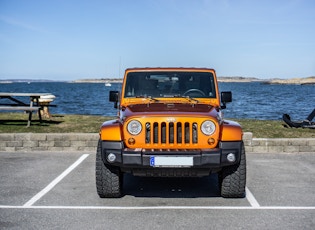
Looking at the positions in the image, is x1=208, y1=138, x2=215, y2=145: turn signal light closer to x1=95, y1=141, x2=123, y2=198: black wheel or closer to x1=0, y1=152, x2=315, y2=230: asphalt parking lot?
x1=0, y1=152, x2=315, y2=230: asphalt parking lot

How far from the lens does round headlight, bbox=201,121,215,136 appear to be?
199 inches

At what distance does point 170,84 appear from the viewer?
649 cm

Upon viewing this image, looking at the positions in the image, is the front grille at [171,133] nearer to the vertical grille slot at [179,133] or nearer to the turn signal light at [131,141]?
the vertical grille slot at [179,133]

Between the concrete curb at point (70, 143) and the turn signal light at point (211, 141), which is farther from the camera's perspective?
the concrete curb at point (70, 143)

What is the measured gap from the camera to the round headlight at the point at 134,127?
508 centimetres

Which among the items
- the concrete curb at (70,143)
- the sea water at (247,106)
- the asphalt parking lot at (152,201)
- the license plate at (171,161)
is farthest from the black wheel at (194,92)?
the concrete curb at (70,143)

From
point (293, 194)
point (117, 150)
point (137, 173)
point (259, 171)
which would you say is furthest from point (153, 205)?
point (259, 171)

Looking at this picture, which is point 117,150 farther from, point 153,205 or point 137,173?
point 153,205

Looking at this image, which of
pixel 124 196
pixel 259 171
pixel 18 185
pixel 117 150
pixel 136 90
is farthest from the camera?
pixel 259 171

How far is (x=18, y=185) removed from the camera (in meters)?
6.08

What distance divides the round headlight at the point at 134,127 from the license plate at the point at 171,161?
415mm

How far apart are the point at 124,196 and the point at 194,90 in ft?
6.55

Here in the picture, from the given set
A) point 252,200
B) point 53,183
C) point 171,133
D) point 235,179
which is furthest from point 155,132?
point 53,183

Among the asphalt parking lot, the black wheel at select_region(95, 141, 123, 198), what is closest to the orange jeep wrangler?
the black wheel at select_region(95, 141, 123, 198)
